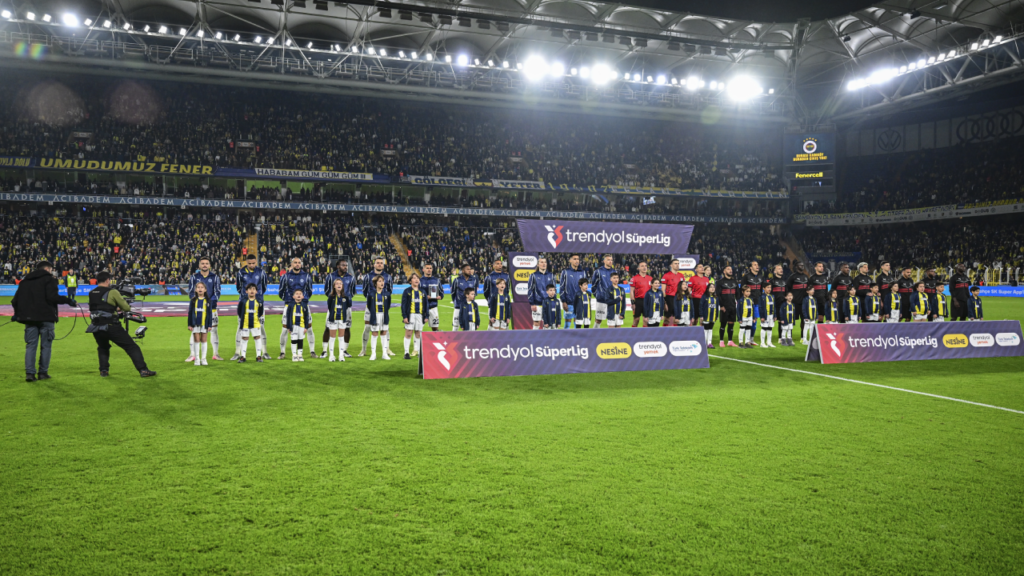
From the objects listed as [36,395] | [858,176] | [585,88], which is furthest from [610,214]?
[36,395]

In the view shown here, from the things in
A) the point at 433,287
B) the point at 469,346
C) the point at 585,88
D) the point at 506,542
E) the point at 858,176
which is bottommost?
the point at 506,542

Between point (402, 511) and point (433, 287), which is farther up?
point (433, 287)

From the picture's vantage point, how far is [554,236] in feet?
42.3

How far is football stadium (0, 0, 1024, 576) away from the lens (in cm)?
437

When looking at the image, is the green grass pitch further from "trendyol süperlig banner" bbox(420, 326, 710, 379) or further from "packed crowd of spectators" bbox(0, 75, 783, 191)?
"packed crowd of spectators" bbox(0, 75, 783, 191)

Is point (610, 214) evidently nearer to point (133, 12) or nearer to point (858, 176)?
point (858, 176)

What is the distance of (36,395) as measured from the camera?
8648 mm

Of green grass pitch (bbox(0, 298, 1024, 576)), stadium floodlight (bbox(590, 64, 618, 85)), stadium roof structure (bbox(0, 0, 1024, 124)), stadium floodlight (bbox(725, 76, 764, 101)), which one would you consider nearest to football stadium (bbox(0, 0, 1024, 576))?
green grass pitch (bbox(0, 298, 1024, 576))

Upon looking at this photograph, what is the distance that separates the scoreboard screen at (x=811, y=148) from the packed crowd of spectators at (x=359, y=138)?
35.5 ft

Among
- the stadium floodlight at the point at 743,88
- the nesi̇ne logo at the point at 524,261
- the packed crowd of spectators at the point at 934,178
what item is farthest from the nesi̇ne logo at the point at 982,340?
the packed crowd of spectators at the point at 934,178

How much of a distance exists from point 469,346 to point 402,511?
18.5 ft

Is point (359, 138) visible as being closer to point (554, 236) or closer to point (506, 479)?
point (554, 236)

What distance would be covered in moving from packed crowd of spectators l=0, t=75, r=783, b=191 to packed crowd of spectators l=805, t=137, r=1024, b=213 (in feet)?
22.1

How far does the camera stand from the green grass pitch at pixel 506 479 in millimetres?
3893
